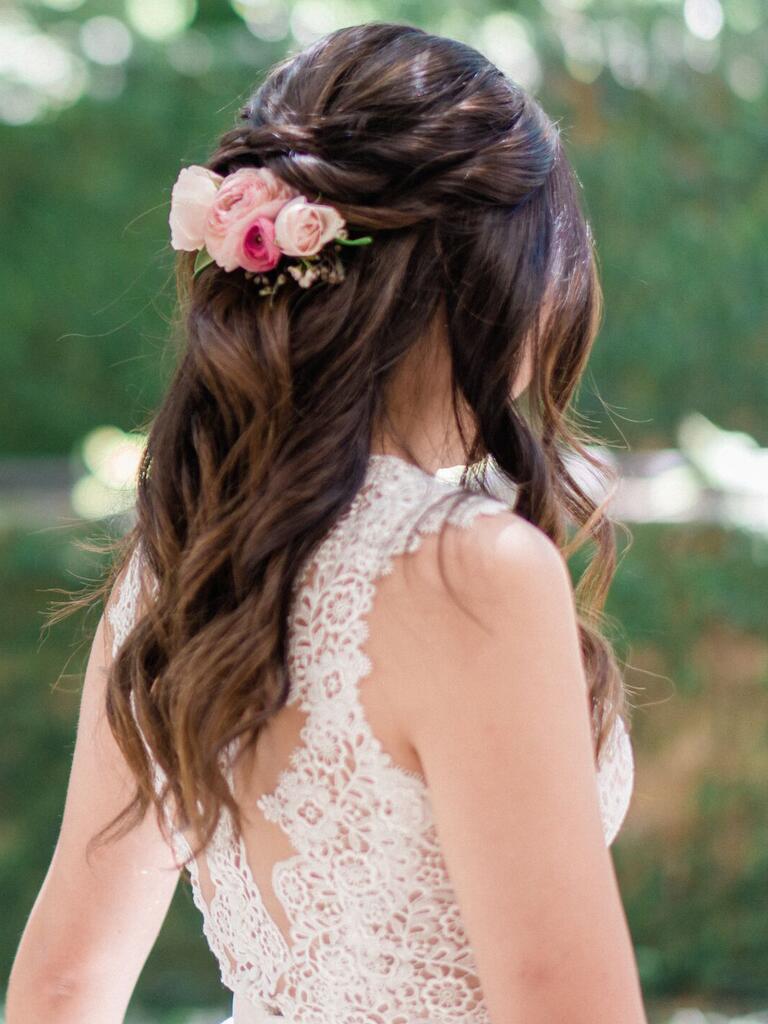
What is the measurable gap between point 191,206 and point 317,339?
0.20m

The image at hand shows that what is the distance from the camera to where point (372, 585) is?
107 centimetres

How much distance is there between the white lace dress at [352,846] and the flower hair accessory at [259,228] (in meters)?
0.20

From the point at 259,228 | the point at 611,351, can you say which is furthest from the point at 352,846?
the point at 611,351

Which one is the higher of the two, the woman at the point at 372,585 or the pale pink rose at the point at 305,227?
the pale pink rose at the point at 305,227

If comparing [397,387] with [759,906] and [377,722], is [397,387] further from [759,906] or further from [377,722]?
[759,906]

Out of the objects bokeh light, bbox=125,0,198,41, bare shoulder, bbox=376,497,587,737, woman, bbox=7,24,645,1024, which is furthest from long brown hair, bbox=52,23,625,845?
bokeh light, bbox=125,0,198,41

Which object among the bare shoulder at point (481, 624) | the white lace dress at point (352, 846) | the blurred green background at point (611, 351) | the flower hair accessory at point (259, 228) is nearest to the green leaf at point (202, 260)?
the flower hair accessory at point (259, 228)

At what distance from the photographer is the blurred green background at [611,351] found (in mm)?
3484

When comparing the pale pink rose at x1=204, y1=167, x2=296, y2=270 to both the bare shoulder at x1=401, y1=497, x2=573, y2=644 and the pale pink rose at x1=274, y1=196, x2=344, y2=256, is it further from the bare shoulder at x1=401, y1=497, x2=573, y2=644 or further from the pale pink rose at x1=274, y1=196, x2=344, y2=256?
the bare shoulder at x1=401, y1=497, x2=573, y2=644

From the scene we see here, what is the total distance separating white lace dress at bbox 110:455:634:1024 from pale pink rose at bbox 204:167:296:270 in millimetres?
239

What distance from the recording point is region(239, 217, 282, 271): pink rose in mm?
1156

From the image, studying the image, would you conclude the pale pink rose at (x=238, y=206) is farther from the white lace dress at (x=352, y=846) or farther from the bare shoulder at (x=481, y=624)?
the bare shoulder at (x=481, y=624)

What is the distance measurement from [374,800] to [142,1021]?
271cm

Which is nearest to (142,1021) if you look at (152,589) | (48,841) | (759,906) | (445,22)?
(48,841)
